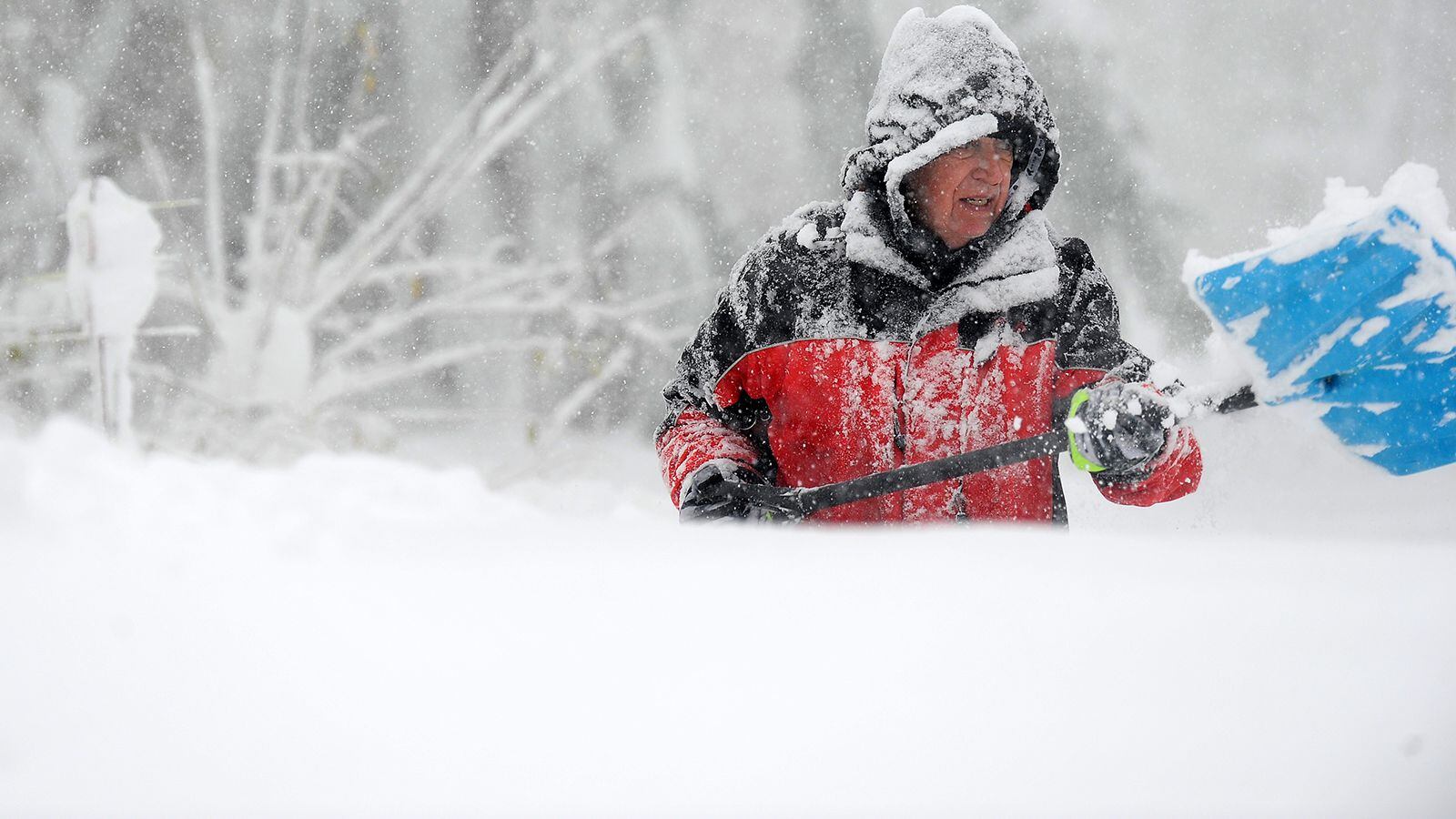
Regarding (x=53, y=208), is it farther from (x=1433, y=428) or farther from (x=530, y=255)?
(x=1433, y=428)

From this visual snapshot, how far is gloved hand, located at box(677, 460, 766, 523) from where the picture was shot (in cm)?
126

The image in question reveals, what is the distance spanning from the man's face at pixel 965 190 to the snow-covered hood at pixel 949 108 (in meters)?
0.03

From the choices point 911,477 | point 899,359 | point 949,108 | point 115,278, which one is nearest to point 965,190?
point 949,108

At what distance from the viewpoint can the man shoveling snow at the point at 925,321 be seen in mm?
1246

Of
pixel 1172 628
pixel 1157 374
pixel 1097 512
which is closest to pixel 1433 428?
pixel 1157 374

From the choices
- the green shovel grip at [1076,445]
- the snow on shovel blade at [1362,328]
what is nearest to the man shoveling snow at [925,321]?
the green shovel grip at [1076,445]

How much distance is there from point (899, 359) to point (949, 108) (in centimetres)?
34

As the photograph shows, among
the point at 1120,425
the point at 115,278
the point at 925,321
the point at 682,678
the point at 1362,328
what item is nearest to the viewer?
the point at 682,678

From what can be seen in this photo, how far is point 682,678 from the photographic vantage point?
0.44m

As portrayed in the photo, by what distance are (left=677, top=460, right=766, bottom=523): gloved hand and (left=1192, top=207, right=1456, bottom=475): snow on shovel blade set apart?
0.62 metres

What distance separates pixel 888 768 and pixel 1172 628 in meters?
0.17

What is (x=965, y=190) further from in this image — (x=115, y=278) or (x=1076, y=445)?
(x=115, y=278)

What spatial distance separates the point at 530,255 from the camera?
9.76 meters

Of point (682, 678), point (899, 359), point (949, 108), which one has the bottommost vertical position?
point (682, 678)
